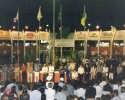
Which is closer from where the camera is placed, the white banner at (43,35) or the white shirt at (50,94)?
the white shirt at (50,94)

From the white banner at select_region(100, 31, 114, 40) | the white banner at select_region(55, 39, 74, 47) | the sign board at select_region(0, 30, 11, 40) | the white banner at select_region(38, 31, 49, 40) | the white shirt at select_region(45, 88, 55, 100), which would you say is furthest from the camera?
the white banner at select_region(100, 31, 114, 40)

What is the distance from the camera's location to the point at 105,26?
3916 centimetres

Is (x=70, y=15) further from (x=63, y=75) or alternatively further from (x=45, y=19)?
(x=63, y=75)

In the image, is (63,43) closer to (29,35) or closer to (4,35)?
(29,35)

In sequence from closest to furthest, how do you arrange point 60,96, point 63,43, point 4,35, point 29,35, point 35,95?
1. point 60,96
2. point 35,95
3. point 63,43
4. point 4,35
5. point 29,35

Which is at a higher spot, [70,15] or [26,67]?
[70,15]

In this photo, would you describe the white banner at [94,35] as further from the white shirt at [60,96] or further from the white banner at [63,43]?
the white shirt at [60,96]

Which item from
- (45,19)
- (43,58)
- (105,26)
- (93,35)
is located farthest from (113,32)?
(105,26)

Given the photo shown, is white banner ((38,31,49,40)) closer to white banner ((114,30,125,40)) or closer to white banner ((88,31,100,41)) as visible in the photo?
white banner ((88,31,100,41))

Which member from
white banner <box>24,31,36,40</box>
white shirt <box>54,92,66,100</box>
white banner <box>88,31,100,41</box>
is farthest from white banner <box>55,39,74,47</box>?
white shirt <box>54,92,66,100</box>

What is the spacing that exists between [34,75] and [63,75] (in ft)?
5.35

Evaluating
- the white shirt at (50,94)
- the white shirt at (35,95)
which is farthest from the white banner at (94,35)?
the white shirt at (35,95)

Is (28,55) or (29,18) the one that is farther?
(29,18)

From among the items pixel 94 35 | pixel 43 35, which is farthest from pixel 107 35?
pixel 43 35
